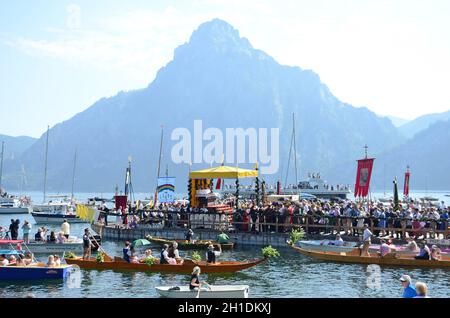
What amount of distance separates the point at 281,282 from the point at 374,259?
6.69 m

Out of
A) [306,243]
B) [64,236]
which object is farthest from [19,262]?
[306,243]

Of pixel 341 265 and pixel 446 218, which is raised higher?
pixel 446 218

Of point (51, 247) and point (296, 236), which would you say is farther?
point (51, 247)

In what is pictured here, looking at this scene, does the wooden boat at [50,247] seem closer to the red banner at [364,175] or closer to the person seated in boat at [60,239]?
the person seated in boat at [60,239]

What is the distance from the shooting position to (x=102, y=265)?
99.2 feet

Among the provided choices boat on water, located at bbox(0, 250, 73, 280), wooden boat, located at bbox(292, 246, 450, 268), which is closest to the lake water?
boat on water, located at bbox(0, 250, 73, 280)

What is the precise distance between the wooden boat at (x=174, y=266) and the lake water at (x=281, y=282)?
0.35 meters

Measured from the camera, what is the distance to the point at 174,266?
94.4ft

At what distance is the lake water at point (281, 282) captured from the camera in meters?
24.8

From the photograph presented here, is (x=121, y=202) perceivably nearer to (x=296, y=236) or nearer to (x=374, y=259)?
(x=296, y=236)

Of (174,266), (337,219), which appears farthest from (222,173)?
(174,266)

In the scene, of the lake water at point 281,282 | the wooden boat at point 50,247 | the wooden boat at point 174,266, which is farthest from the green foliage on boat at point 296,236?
the wooden boat at point 50,247

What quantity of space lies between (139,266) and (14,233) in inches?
644
